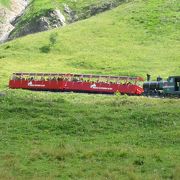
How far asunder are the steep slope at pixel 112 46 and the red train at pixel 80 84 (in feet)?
20.9

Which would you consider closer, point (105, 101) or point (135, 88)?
point (105, 101)

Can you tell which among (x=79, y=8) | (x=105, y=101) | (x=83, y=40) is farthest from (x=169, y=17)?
(x=105, y=101)

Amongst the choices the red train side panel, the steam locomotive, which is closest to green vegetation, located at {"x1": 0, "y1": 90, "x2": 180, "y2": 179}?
the steam locomotive

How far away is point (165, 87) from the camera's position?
192 ft

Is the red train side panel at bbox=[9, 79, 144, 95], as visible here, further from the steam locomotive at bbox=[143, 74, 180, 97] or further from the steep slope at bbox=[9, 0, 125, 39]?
the steep slope at bbox=[9, 0, 125, 39]

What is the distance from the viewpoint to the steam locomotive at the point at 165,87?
57.4m

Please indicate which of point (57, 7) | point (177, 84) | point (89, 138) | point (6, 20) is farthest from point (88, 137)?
point (6, 20)

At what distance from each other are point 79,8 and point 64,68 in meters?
64.6

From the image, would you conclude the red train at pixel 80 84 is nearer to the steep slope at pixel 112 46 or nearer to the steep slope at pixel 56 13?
the steep slope at pixel 112 46

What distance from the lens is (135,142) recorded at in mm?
34312

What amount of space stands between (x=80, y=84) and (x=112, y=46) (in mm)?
39392

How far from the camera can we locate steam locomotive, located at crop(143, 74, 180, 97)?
57438mm

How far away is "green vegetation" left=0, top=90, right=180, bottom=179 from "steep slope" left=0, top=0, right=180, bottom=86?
108 feet

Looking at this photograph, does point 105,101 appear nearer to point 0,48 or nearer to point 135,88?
point 135,88
